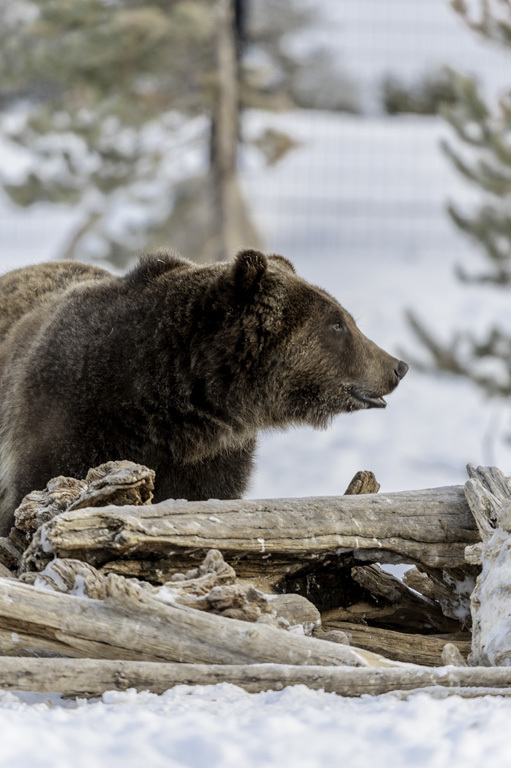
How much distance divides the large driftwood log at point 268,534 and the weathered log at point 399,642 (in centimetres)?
24

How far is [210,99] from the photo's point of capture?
18.3 meters

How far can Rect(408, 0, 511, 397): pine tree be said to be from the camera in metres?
10.7

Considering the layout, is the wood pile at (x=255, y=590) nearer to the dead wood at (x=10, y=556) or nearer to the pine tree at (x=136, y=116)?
the dead wood at (x=10, y=556)

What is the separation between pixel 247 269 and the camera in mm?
4547

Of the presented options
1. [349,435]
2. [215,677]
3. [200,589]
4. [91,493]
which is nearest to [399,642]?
[200,589]

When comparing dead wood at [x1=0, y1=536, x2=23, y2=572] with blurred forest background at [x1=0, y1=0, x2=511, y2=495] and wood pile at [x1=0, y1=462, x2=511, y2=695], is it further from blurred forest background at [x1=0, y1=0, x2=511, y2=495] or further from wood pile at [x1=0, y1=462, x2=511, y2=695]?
blurred forest background at [x1=0, y1=0, x2=511, y2=495]

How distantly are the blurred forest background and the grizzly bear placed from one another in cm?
638

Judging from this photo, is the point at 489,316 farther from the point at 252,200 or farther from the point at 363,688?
the point at 363,688

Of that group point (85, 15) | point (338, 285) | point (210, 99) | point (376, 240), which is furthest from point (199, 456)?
point (376, 240)

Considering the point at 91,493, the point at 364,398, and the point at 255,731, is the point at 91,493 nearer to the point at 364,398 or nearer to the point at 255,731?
the point at 255,731

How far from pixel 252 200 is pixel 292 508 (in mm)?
17676

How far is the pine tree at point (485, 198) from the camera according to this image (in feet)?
35.0

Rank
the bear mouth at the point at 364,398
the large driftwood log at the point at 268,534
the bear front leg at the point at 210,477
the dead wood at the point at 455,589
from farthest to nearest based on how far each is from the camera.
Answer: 1. the bear mouth at the point at 364,398
2. the bear front leg at the point at 210,477
3. the dead wood at the point at 455,589
4. the large driftwood log at the point at 268,534

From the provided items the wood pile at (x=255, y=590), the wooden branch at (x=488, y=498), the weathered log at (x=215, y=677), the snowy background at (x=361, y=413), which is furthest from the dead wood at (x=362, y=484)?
the weathered log at (x=215, y=677)
